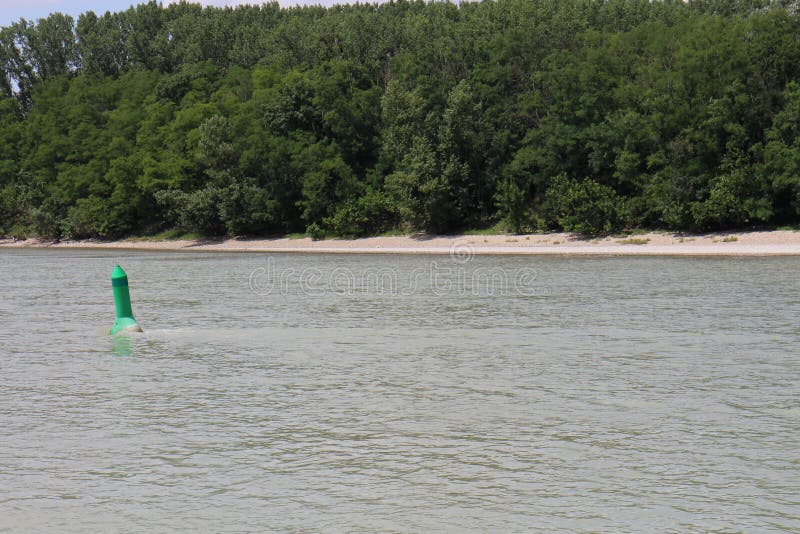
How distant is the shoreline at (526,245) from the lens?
50.4 m

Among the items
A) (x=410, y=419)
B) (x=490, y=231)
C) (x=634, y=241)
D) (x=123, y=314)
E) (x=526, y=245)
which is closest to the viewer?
(x=410, y=419)

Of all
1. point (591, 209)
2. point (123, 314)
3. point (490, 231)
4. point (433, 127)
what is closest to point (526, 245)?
point (591, 209)

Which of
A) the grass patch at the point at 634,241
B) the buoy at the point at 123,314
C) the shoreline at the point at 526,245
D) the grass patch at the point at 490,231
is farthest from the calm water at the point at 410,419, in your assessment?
the grass patch at the point at 490,231

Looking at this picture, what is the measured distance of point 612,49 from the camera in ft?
236

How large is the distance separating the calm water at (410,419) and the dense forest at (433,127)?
118 feet

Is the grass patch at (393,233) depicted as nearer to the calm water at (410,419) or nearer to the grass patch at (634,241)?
the grass patch at (634,241)

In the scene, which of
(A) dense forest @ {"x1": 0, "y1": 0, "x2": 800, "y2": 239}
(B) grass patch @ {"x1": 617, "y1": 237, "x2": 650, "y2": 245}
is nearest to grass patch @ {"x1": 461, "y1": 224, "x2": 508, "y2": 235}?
(A) dense forest @ {"x1": 0, "y1": 0, "x2": 800, "y2": 239}

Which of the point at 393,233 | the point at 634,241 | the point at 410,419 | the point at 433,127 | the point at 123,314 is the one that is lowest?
the point at 634,241

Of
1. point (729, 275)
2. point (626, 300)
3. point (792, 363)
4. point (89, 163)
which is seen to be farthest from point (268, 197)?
point (792, 363)

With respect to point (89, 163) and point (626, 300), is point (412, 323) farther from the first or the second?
point (89, 163)

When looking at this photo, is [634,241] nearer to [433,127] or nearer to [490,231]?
[490,231]

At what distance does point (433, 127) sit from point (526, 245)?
14559 millimetres

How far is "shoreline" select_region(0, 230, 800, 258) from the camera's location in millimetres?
50375

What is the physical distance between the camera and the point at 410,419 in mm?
11023
